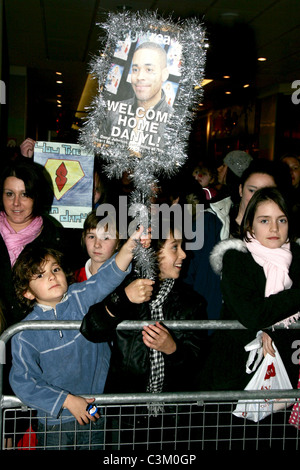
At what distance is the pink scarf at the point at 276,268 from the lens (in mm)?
2086

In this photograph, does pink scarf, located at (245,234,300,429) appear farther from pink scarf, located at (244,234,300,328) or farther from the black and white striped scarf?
the black and white striped scarf

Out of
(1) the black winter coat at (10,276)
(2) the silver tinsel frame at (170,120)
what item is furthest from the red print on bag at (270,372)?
(1) the black winter coat at (10,276)

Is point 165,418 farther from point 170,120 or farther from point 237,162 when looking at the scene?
point 237,162

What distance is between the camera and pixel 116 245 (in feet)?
8.84

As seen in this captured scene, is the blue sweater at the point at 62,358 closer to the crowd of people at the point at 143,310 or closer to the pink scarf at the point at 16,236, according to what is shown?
the crowd of people at the point at 143,310

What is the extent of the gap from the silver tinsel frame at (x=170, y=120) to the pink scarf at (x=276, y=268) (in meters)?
0.55

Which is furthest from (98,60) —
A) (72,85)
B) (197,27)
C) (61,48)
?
(72,85)

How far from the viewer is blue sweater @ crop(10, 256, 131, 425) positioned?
1.85 m

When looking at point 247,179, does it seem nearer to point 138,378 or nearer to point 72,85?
point 138,378

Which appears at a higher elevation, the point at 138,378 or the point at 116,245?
the point at 116,245

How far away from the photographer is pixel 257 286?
214 centimetres

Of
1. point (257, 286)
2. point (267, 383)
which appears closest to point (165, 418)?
point (267, 383)

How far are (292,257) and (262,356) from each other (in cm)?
47

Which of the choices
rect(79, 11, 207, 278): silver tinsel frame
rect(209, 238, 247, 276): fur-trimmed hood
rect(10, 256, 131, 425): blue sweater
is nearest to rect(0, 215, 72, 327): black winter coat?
rect(10, 256, 131, 425): blue sweater
